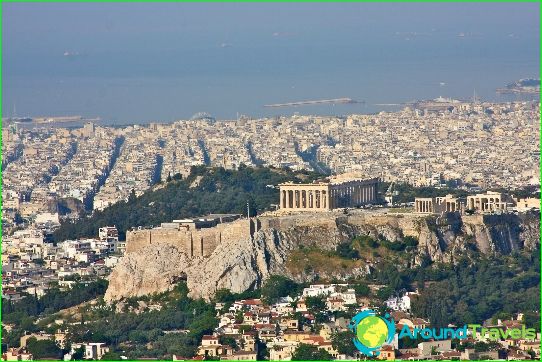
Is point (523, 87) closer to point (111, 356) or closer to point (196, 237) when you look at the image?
point (196, 237)

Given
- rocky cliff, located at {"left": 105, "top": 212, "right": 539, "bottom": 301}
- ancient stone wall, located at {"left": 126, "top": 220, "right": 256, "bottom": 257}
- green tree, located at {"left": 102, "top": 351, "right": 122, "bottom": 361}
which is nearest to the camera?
green tree, located at {"left": 102, "top": 351, "right": 122, "bottom": 361}

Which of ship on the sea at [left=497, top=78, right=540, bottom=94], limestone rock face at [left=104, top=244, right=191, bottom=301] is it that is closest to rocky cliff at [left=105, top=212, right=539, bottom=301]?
limestone rock face at [left=104, top=244, right=191, bottom=301]

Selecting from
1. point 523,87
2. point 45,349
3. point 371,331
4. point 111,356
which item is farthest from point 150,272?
point 523,87

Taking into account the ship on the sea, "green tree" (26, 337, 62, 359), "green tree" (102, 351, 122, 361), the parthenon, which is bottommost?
"green tree" (102, 351, 122, 361)

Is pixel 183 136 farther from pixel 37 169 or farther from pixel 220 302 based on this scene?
pixel 220 302

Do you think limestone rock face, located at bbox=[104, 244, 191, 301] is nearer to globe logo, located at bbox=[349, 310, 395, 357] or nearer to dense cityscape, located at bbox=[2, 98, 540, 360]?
dense cityscape, located at bbox=[2, 98, 540, 360]

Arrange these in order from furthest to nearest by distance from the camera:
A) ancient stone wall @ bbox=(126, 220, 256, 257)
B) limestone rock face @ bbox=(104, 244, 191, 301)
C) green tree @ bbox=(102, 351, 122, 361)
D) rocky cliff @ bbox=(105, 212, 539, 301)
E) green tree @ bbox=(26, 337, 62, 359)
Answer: limestone rock face @ bbox=(104, 244, 191, 301)
ancient stone wall @ bbox=(126, 220, 256, 257)
rocky cliff @ bbox=(105, 212, 539, 301)
green tree @ bbox=(26, 337, 62, 359)
green tree @ bbox=(102, 351, 122, 361)
